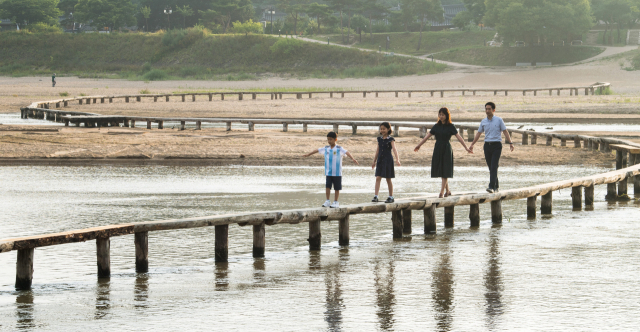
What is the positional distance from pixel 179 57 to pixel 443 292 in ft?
297

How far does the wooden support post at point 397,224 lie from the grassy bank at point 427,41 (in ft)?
262

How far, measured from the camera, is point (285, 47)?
9162cm

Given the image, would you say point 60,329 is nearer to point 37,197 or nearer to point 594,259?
point 594,259

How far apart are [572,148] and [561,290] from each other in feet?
61.7

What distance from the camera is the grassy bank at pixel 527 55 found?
78.9 metres

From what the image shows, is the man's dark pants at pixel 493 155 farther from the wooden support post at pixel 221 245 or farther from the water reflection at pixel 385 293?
the wooden support post at pixel 221 245

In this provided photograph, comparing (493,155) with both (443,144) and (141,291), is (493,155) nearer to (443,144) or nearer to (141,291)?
(443,144)

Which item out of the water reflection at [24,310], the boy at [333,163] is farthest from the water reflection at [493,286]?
the water reflection at [24,310]

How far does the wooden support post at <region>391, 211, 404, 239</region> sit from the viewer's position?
12.0 m

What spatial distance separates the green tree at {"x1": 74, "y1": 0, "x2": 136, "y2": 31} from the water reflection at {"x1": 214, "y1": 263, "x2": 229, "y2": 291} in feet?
315

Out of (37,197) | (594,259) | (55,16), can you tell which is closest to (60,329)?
(594,259)

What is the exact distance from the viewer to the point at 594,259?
33.7 feet

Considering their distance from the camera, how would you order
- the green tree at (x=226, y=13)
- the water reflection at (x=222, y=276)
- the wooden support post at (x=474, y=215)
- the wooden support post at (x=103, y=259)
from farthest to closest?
the green tree at (x=226, y=13) → the wooden support post at (x=474, y=215) → the wooden support post at (x=103, y=259) → the water reflection at (x=222, y=276)

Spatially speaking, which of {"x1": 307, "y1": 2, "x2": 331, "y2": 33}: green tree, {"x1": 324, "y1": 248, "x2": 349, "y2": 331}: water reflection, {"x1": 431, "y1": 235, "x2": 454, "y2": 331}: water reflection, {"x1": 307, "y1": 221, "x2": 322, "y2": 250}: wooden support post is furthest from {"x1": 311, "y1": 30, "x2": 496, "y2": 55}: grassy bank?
{"x1": 324, "y1": 248, "x2": 349, "y2": 331}: water reflection
